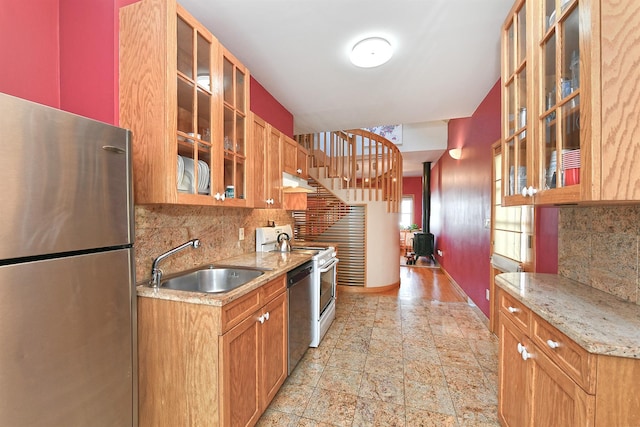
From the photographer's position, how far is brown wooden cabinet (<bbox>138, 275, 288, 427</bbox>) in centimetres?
128

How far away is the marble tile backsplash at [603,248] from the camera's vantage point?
126 centimetres

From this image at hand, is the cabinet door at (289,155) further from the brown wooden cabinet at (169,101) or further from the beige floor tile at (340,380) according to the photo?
the beige floor tile at (340,380)

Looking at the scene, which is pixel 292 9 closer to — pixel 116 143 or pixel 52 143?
pixel 116 143

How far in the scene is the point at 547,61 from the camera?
1324 mm

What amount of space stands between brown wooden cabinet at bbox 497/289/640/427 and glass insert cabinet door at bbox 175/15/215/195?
190cm

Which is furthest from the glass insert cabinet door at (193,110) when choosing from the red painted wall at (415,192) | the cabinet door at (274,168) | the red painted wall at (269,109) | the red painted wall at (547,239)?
the red painted wall at (415,192)

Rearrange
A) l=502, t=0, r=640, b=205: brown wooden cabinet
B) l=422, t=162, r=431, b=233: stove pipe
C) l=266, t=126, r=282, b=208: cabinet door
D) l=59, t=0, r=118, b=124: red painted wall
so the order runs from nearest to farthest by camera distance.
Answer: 1. l=502, t=0, r=640, b=205: brown wooden cabinet
2. l=59, t=0, r=118, b=124: red painted wall
3. l=266, t=126, r=282, b=208: cabinet door
4. l=422, t=162, r=431, b=233: stove pipe

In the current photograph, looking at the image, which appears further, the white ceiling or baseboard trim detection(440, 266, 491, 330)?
baseboard trim detection(440, 266, 491, 330)

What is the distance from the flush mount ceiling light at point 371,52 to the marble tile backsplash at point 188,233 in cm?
173

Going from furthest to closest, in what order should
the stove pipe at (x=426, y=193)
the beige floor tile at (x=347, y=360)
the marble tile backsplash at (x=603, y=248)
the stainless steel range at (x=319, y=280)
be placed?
the stove pipe at (x=426, y=193) < the stainless steel range at (x=319, y=280) < the beige floor tile at (x=347, y=360) < the marble tile backsplash at (x=603, y=248)

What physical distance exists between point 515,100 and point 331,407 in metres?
2.39

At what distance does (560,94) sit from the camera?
1.22 meters

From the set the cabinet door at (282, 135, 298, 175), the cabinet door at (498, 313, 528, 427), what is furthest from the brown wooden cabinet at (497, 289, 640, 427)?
the cabinet door at (282, 135, 298, 175)

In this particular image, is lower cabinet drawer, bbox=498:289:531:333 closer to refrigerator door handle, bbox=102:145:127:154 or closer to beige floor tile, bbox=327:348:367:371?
beige floor tile, bbox=327:348:367:371
